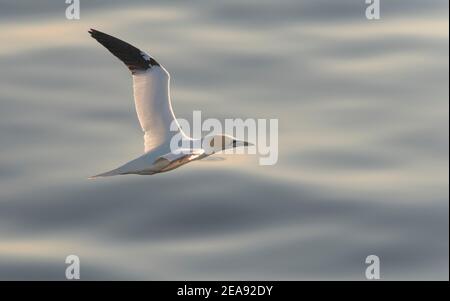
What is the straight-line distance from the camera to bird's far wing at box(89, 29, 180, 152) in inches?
830

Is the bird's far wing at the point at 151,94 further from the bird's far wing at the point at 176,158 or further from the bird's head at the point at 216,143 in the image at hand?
the bird's far wing at the point at 176,158

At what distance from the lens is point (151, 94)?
21.2 m

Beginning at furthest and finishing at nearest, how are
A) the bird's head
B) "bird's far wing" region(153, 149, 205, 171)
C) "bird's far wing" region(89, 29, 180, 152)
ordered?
"bird's far wing" region(89, 29, 180, 152), the bird's head, "bird's far wing" region(153, 149, 205, 171)

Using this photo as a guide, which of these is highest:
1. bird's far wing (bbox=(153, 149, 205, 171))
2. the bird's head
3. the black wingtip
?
the black wingtip

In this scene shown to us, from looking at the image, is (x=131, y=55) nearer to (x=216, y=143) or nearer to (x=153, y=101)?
(x=153, y=101)

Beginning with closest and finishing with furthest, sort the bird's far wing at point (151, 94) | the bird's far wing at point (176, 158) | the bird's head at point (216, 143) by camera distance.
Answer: the bird's far wing at point (176, 158)
the bird's head at point (216, 143)
the bird's far wing at point (151, 94)

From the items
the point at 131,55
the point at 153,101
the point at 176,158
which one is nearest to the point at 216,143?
the point at 153,101

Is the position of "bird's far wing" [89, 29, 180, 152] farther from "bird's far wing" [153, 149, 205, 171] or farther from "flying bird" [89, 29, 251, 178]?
"bird's far wing" [153, 149, 205, 171]

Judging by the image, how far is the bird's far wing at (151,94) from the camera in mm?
21094

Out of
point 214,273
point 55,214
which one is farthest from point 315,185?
point 55,214

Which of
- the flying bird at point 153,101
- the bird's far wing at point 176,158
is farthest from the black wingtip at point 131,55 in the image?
the bird's far wing at point 176,158

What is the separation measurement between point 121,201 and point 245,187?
220 cm

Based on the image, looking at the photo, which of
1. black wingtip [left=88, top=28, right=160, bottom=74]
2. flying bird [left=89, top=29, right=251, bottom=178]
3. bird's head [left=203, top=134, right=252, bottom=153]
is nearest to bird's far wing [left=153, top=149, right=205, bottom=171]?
bird's head [left=203, top=134, right=252, bottom=153]

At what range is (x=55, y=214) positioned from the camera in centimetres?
2405
